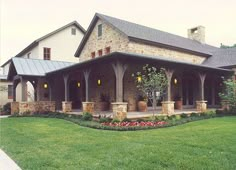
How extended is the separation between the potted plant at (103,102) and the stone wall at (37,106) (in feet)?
13.3

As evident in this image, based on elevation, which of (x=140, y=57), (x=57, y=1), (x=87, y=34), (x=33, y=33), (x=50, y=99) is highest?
(x=33, y=33)

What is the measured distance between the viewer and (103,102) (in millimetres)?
16719

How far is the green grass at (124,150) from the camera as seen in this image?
5.27 meters

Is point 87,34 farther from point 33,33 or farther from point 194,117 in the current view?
point 33,33

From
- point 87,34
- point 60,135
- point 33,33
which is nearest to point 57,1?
point 87,34

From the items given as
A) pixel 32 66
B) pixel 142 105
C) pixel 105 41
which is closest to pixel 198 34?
pixel 105 41

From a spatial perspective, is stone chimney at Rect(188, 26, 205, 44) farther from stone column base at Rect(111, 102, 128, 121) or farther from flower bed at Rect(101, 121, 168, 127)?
stone column base at Rect(111, 102, 128, 121)

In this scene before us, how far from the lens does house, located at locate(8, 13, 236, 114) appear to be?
15509 mm

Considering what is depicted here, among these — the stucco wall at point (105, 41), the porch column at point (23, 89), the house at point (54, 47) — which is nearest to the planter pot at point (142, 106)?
the stucco wall at point (105, 41)

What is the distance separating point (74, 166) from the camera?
17.1ft

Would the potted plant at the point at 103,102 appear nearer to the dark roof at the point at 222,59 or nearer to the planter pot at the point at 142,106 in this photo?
the planter pot at the point at 142,106

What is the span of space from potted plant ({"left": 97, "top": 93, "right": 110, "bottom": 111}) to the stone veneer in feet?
13.3

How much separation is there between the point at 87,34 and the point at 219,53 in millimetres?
11759

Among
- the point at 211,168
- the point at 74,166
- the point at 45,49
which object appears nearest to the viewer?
the point at 211,168
